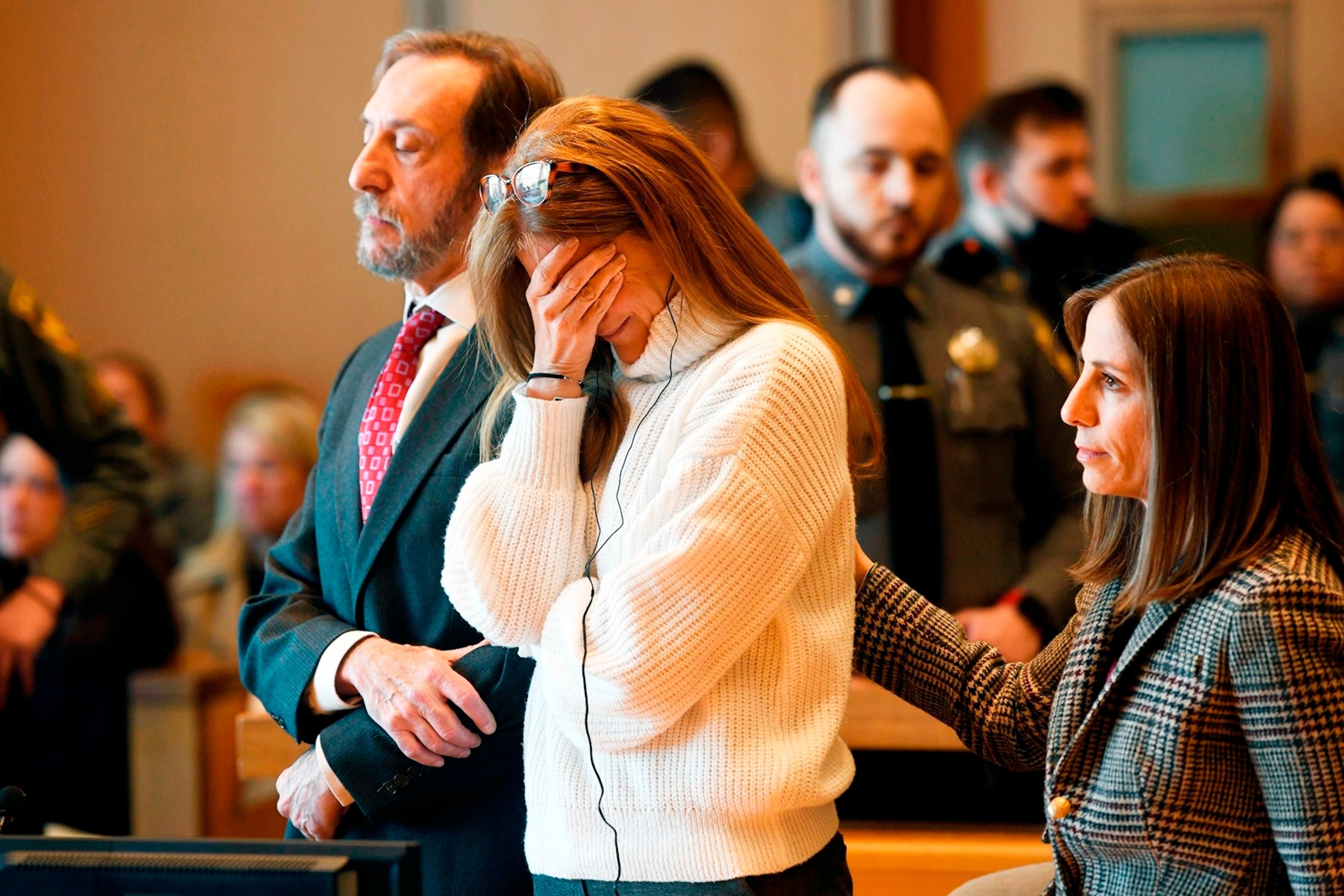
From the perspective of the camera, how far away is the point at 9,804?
54.2 inches

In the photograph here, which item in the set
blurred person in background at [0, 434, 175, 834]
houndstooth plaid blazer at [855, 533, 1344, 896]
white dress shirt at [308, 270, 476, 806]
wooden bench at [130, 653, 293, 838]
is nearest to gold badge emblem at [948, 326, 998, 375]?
white dress shirt at [308, 270, 476, 806]

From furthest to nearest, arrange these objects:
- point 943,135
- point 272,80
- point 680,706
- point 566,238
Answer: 1. point 272,80
2. point 943,135
3. point 566,238
4. point 680,706

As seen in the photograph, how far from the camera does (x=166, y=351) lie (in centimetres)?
509

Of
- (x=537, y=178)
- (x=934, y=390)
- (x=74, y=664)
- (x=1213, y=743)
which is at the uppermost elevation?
(x=537, y=178)

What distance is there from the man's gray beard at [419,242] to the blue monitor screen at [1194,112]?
3287 mm

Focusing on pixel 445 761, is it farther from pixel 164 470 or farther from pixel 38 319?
pixel 164 470

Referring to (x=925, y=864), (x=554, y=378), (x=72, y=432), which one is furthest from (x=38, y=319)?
(x=925, y=864)

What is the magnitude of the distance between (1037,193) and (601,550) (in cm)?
243

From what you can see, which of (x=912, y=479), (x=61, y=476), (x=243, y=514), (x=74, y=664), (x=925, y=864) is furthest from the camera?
(x=243, y=514)

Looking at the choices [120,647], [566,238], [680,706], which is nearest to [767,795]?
[680,706]

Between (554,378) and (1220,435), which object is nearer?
(1220,435)

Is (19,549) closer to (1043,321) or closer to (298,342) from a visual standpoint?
(298,342)

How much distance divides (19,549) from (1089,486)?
Result: 2617 mm

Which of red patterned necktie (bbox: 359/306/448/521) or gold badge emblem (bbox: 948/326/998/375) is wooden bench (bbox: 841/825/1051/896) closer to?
red patterned necktie (bbox: 359/306/448/521)
